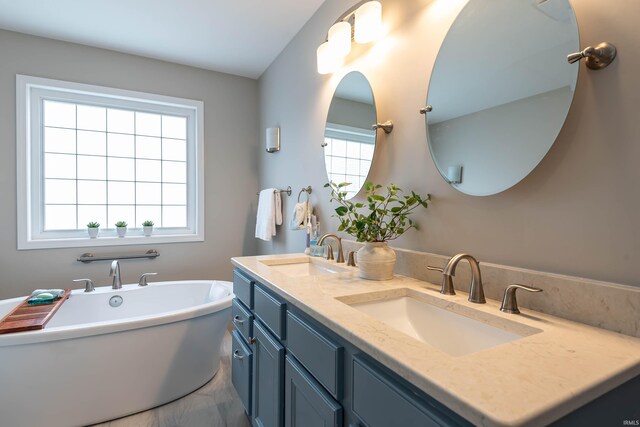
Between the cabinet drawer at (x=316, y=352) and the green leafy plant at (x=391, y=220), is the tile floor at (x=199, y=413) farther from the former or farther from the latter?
the green leafy plant at (x=391, y=220)

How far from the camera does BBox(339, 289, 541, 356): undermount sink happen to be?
83cm

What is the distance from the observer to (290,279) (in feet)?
4.10

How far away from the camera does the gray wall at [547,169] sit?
2.42 ft

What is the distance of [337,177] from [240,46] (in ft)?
5.28

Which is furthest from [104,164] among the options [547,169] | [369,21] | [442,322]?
[547,169]

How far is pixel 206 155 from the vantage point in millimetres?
3086

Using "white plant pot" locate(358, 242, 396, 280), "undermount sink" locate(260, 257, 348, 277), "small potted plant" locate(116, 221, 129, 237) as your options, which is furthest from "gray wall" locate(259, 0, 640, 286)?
"small potted plant" locate(116, 221, 129, 237)

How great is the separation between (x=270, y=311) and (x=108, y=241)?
2208 mm

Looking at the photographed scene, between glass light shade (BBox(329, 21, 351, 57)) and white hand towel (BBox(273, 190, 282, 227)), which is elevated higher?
glass light shade (BBox(329, 21, 351, 57))

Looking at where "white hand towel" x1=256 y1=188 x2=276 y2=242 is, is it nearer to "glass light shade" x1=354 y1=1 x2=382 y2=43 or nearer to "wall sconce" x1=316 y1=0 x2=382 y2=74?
"wall sconce" x1=316 y1=0 x2=382 y2=74

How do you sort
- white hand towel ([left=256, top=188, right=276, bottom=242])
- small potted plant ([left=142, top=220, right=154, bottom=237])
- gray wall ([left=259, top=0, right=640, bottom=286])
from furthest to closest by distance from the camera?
1. small potted plant ([left=142, top=220, right=154, bottom=237])
2. white hand towel ([left=256, top=188, right=276, bottom=242])
3. gray wall ([left=259, top=0, right=640, bottom=286])

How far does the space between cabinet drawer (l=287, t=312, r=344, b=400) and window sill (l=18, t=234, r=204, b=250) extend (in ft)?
7.37

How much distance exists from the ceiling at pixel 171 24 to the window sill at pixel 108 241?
1.62m

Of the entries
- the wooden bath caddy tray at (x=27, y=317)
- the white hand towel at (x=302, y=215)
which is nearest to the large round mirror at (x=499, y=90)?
the white hand towel at (x=302, y=215)
